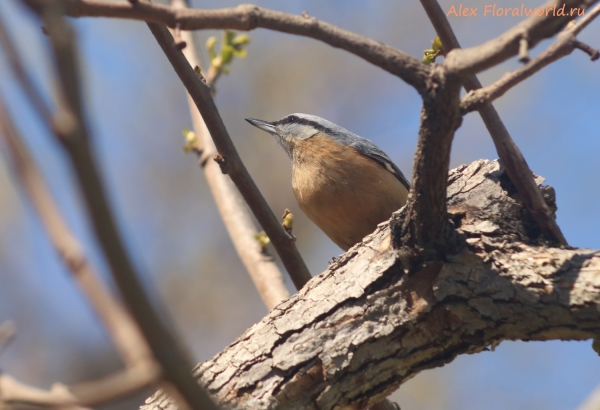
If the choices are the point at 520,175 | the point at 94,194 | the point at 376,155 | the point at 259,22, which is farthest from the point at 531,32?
the point at 376,155

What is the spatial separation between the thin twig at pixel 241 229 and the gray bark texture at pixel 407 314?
1350mm

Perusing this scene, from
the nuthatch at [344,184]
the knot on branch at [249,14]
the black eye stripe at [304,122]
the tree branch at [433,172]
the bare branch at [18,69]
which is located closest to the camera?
the bare branch at [18,69]

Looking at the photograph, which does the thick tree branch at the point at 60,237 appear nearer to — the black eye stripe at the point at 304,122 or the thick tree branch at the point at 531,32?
the thick tree branch at the point at 531,32

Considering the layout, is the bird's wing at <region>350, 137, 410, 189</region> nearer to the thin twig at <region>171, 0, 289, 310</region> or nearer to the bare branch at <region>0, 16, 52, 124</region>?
the thin twig at <region>171, 0, 289, 310</region>

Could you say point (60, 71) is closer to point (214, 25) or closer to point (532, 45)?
point (214, 25)

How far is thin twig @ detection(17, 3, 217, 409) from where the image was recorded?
0.99 meters

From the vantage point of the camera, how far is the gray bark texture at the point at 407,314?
271cm

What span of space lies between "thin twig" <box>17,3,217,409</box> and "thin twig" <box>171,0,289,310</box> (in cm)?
336

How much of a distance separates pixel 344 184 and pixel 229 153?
4.85 feet

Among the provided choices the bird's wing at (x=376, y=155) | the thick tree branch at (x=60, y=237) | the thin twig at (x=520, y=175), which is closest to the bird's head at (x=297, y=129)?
the bird's wing at (x=376, y=155)

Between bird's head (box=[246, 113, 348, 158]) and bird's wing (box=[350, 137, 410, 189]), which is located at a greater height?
bird's head (box=[246, 113, 348, 158])

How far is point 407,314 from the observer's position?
2936 mm

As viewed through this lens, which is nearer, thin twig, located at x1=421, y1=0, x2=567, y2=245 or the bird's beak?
thin twig, located at x1=421, y1=0, x2=567, y2=245

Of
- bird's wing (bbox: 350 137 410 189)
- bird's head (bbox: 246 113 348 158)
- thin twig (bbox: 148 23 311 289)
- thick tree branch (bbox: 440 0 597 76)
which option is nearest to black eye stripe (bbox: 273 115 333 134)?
bird's head (bbox: 246 113 348 158)
